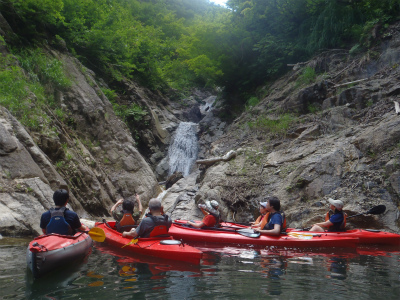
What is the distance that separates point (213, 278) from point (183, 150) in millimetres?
13593

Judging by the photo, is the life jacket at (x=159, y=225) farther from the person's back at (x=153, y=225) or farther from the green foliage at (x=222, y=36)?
the green foliage at (x=222, y=36)

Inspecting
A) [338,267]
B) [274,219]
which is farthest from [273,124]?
[338,267]

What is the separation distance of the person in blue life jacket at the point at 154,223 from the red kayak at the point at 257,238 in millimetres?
1794

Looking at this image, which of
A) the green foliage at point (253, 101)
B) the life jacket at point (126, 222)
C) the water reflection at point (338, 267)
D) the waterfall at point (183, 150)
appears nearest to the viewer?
the water reflection at point (338, 267)

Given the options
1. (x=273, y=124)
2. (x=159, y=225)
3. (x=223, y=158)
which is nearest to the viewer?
(x=159, y=225)

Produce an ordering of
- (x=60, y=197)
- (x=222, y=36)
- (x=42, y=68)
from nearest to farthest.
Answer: (x=60, y=197) < (x=42, y=68) < (x=222, y=36)

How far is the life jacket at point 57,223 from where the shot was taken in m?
4.39

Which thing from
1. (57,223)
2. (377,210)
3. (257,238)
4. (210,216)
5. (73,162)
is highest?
(73,162)

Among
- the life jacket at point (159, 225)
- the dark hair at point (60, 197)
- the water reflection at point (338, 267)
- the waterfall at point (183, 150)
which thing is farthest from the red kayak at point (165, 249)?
the waterfall at point (183, 150)

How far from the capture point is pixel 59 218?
14.5 feet

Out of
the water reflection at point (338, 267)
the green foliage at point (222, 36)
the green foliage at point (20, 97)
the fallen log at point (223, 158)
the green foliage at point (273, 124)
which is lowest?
the water reflection at point (338, 267)

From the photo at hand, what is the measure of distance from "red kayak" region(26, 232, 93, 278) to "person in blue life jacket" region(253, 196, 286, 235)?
3504 millimetres

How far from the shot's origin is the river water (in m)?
3.14

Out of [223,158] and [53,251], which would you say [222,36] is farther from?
[53,251]
